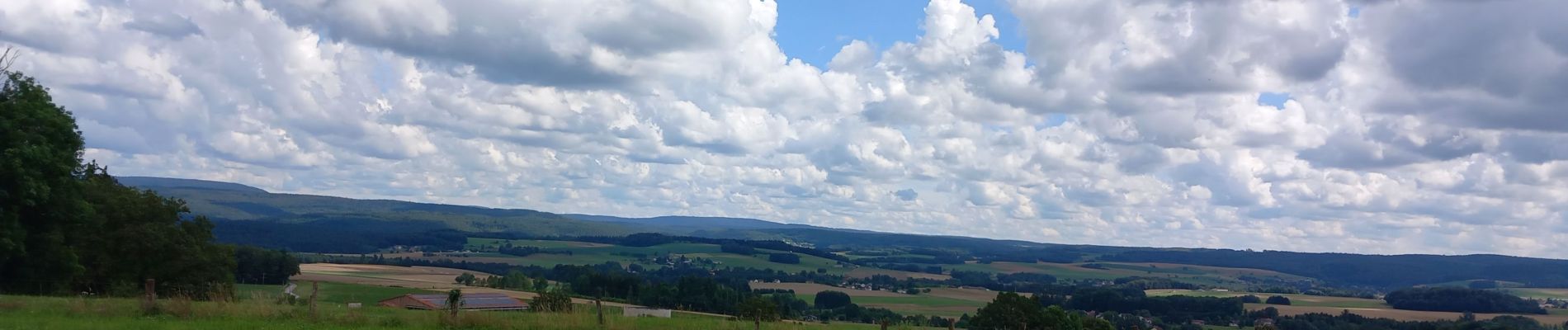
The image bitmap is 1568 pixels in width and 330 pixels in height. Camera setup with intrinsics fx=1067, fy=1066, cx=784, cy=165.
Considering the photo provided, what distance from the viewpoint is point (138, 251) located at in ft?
176

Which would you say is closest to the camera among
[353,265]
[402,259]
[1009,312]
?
[1009,312]

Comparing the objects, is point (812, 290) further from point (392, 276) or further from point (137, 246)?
point (137, 246)

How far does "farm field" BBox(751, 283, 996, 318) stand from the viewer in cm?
12540

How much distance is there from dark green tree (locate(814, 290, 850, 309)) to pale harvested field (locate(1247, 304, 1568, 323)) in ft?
166

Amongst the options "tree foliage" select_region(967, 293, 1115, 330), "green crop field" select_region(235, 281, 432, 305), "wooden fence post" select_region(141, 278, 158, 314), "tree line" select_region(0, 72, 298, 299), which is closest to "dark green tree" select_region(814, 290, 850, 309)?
"green crop field" select_region(235, 281, 432, 305)

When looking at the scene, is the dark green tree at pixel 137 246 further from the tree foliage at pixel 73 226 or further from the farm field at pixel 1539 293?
the farm field at pixel 1539 293

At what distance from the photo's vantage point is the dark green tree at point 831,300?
5094 inches

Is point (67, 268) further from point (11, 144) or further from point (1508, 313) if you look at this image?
point (1508, 313)

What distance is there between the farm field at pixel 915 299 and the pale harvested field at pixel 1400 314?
1418 inches

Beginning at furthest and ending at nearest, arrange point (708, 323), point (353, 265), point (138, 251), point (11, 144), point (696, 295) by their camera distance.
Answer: point (353, 265) → point (696, 295) → point (138, 251) → point (11, 144) → point (708, 323)

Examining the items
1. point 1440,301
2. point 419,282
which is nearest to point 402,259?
point 419,282

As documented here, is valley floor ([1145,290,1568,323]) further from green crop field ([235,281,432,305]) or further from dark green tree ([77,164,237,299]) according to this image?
dark green tree ([77,164,237,299])

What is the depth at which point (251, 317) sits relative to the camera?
103 feet

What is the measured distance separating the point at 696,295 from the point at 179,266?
230 feet
